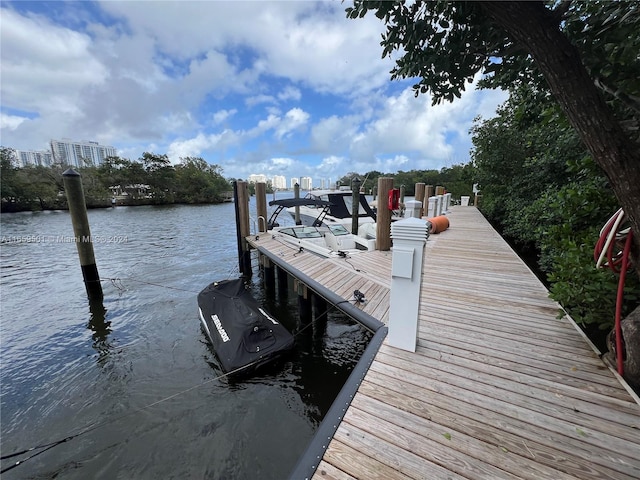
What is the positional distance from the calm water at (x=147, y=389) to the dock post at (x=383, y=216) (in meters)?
2.33

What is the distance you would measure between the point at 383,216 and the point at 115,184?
46953 mm

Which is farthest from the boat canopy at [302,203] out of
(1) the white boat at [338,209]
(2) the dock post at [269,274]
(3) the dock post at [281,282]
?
(1) the white boat at [338,209]

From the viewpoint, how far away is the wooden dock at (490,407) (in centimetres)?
155

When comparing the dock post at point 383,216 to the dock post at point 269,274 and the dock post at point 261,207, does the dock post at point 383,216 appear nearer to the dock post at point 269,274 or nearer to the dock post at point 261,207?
the dock post at point 269,274

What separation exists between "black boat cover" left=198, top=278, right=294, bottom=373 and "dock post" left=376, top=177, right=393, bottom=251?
364 cm

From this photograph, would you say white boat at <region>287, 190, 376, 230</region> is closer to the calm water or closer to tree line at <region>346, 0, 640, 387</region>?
the calm water

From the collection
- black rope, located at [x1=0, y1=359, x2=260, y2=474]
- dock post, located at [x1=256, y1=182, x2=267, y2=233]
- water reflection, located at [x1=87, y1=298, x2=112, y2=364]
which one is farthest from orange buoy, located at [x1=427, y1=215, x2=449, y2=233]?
water reflection, located at [x1=87, y1=298, x2=112, y2=364]

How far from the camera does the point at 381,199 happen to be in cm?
662

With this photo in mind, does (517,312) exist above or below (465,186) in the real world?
below

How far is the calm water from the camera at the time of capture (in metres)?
3.18

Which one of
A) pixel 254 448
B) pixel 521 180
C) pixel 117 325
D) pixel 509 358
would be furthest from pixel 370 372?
pixel 521 180

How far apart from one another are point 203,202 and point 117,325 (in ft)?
149

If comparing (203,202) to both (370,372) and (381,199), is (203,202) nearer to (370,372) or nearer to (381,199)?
(381,199)

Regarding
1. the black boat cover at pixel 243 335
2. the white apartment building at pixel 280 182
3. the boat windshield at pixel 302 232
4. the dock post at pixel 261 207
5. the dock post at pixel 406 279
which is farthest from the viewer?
the white apartment building at pixel 280 182
